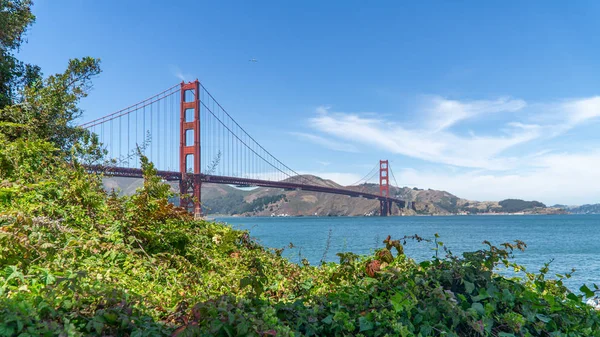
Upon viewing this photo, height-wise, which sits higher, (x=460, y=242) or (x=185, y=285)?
(x=185, y=285)

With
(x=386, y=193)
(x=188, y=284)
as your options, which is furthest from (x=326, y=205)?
(x=188, y=284)

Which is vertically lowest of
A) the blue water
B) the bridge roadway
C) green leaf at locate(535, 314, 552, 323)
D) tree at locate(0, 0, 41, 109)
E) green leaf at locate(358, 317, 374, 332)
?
the blue water

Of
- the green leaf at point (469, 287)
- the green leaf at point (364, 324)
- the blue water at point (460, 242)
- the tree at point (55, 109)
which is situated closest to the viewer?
the green leaf at point (364, 324)

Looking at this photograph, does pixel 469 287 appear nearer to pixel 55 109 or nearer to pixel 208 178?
pixel 55 109

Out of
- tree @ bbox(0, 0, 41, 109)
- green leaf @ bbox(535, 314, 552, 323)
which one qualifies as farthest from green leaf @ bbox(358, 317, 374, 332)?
tree @ bbox(0, 0, 41, 109)

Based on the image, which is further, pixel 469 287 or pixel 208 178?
pixel 208 178

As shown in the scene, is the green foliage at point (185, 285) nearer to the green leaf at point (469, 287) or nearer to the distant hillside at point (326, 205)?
the green leaf at point (469, 287)

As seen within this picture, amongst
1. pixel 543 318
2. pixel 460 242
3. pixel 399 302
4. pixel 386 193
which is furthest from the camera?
pixel 386 193

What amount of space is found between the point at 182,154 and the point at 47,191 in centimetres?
3291

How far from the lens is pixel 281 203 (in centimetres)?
12825

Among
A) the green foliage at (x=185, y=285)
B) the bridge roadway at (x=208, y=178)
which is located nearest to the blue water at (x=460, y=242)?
the green foliage at (x=185, y=285)

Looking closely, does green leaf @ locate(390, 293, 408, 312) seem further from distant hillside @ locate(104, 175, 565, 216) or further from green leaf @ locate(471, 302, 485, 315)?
distant hillside @ locate(104, 175, 565, 216)

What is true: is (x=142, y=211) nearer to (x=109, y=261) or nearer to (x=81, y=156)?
(x=109, y=261)

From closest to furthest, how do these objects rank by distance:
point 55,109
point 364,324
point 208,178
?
point 364,324
point 55,109
point 208,178
